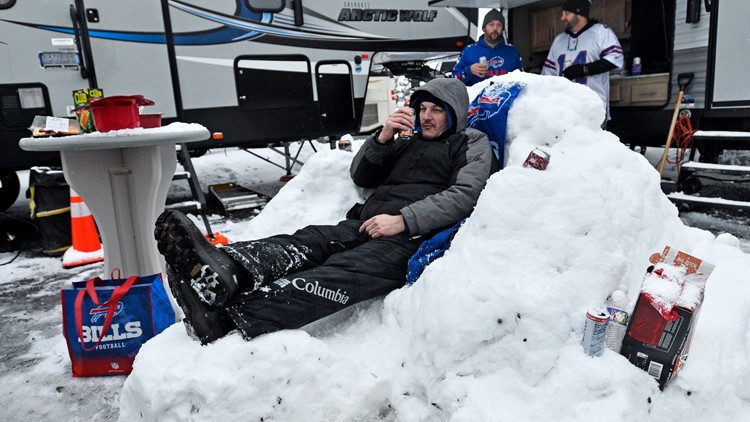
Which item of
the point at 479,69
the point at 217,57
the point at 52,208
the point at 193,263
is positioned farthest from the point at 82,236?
the point at 479,69

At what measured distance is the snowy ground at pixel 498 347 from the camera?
175 centimetres

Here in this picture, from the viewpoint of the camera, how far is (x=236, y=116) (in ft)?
18.3

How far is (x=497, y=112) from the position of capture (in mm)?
2891

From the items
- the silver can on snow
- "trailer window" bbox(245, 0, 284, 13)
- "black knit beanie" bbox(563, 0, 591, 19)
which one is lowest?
the silver can on snow

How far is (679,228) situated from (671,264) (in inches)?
30.5

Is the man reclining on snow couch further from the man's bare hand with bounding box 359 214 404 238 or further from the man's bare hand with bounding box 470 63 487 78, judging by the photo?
the man's bare hand with bounding box 470 63 487 78

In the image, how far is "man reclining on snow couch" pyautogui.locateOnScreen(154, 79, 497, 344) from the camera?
2000 mm

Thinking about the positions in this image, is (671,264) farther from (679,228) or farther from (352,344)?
(352,344)

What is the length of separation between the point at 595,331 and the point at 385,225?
108 cm

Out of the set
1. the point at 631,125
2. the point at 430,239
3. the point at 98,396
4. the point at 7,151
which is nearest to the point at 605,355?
the point at 430,239

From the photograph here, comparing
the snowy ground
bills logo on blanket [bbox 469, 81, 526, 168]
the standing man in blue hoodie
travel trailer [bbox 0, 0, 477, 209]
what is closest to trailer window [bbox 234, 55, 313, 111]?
travel trailer [bbox 0, 0, 477, 209]

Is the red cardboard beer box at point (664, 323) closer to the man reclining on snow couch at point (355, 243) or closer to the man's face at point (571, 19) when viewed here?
the man reclining on snow couch at point (355, 243)

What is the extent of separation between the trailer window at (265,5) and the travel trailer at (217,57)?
1cm

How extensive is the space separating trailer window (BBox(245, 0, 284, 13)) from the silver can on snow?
4.91 metres
